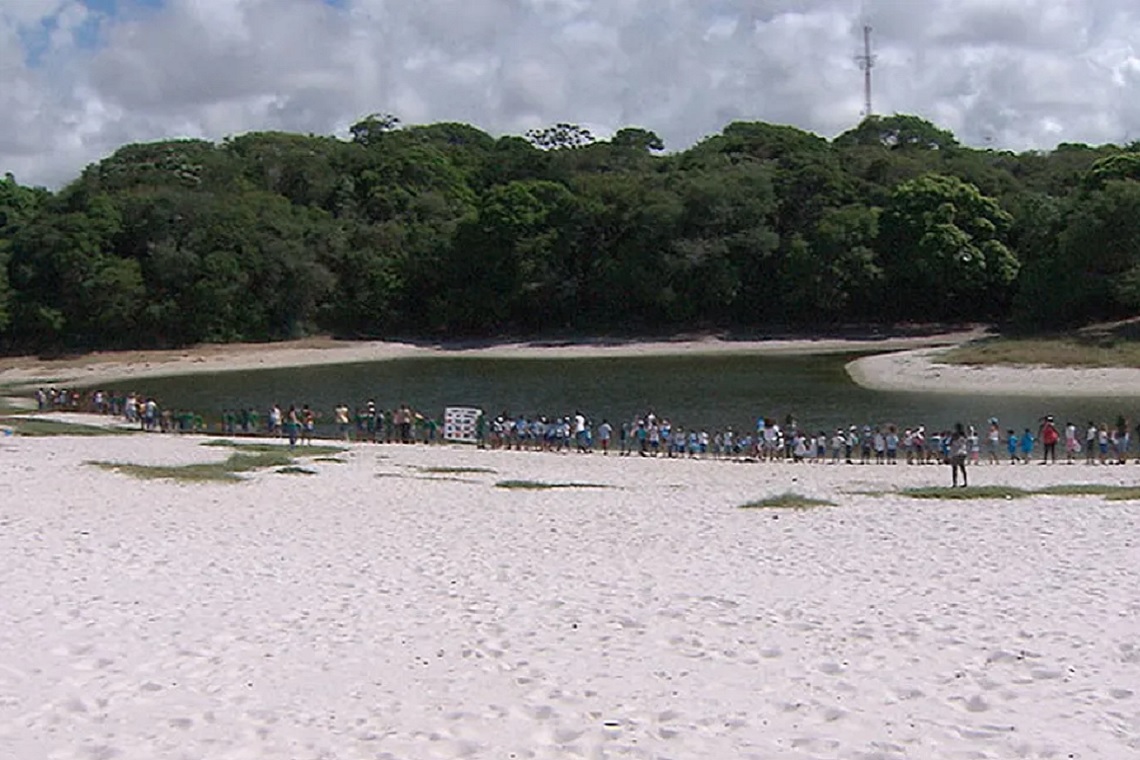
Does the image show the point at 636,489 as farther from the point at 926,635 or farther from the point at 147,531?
the point at 926,635

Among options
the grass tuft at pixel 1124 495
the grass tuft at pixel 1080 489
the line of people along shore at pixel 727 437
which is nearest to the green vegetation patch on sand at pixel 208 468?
the line of people along shore at pixel 727 437

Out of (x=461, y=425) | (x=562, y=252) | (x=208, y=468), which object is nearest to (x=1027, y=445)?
(x=461, y=425)

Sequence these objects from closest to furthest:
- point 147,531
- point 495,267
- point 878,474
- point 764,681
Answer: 1. point 764,681
2. point 147,531
3. point 878,474
4. point 495,267

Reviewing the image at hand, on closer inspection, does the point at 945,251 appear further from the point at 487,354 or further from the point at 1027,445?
the point at 1027,445

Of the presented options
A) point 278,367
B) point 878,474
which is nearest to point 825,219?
point 278,367

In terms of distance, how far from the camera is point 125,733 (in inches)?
302

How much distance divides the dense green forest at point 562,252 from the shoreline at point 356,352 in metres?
3.75

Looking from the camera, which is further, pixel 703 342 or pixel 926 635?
pixel 703 342

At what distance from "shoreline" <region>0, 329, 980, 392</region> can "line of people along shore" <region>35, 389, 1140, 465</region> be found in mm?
31268

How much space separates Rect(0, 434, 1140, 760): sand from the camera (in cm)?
763

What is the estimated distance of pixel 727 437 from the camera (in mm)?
35688

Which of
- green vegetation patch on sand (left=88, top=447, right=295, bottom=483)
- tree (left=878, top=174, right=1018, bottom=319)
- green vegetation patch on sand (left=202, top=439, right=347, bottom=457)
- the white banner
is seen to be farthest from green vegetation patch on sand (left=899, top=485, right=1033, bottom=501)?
tree (left=878, top=174, right=1018, bottom=319)

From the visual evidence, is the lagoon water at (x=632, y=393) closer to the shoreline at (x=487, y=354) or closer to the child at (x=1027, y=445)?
the shoreline at (x=487, y=354)

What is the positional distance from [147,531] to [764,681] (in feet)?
35.4
